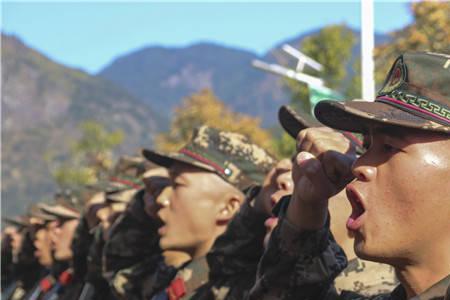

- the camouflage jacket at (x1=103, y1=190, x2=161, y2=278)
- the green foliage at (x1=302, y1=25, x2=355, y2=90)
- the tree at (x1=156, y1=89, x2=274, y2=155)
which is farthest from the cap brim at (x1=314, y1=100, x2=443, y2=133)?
A: the tree at (x1=156, y1=89, x2=274, y2=155)

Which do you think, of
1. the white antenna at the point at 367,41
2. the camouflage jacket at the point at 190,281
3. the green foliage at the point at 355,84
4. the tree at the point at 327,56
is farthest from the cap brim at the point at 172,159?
the green foliage at the point at 355,84

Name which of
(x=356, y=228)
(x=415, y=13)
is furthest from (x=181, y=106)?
(x=356, y=228)

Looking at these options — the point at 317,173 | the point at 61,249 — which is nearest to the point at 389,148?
the point at 317,173

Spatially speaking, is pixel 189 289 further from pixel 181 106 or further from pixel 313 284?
pixel 181 106

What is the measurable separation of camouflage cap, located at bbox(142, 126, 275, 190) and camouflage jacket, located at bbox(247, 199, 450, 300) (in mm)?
1729

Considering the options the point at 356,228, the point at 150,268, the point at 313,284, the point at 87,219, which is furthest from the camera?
the point at 87,219

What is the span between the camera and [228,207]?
209 inches

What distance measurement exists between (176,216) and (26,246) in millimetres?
8420

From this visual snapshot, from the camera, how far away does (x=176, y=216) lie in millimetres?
5184

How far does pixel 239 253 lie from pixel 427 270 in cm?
189

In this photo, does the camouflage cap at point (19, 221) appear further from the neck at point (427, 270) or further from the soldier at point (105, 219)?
the neck at point (427, 270)

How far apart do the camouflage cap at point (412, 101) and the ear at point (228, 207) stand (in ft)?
8.16

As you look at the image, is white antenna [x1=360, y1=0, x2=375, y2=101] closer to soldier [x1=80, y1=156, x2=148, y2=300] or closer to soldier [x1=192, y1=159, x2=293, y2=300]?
soldier [x1=80, y1=156, x2=148, y2=300]

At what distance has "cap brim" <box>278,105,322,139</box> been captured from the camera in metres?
3.92
